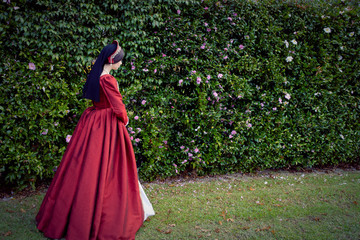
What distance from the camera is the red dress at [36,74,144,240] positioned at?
233 centimetres

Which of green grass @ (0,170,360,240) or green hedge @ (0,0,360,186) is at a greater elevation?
green hedge @ (0,0,360,186)

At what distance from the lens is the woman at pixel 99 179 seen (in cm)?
234

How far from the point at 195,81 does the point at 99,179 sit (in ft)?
Result: 7.62

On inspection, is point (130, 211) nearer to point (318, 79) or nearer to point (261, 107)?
point (261, 107)

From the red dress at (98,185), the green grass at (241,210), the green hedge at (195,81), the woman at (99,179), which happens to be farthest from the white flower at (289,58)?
the red dress at (98,185)

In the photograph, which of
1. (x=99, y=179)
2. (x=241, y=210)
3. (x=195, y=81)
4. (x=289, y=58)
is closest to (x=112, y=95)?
(x=99, y=179)

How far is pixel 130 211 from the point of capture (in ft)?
8.38

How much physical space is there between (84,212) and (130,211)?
47cm

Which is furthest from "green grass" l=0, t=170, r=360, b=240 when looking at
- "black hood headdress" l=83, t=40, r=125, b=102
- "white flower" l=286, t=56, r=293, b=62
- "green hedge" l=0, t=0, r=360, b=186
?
"white flower" l=286, t=56, r=293, b=62

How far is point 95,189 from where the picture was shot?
2371 mm

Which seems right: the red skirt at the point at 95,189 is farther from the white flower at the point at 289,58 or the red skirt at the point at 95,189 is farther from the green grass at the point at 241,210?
the white flower at the point at 289,58

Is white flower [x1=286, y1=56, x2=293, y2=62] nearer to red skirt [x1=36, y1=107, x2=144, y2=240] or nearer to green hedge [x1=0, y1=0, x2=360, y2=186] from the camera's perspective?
green hedge [x1=0, y1=0, x2=360, y2=186]

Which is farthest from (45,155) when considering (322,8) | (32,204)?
(322,8)

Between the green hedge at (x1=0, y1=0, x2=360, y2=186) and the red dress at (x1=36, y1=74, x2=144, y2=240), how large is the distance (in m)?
1.15
